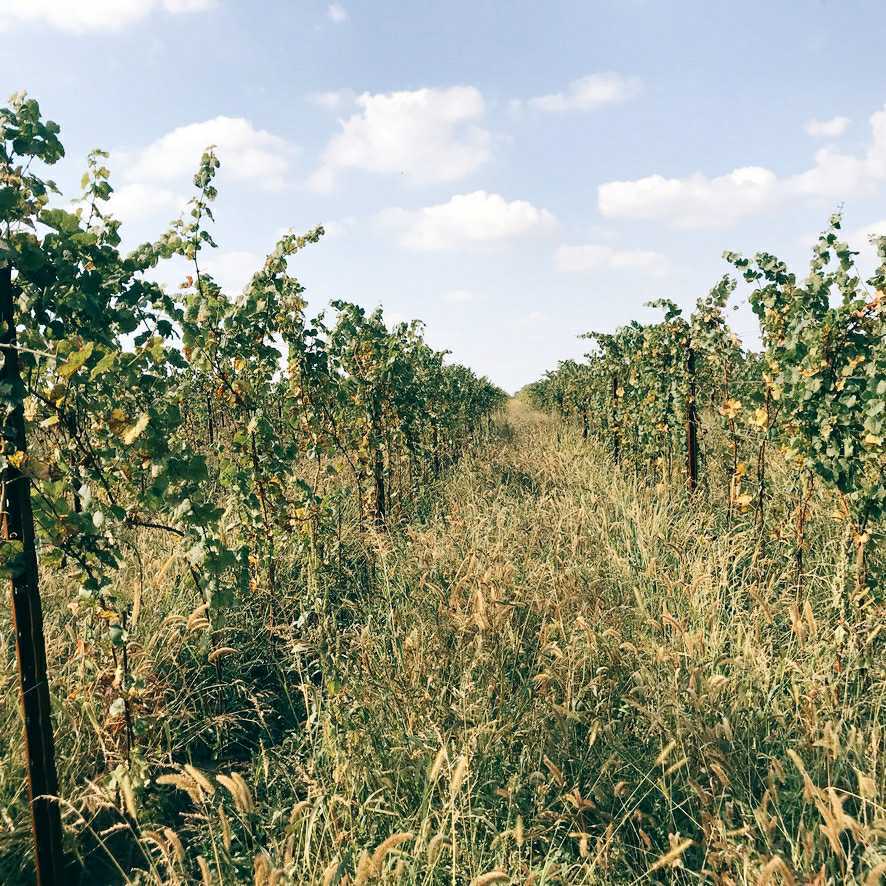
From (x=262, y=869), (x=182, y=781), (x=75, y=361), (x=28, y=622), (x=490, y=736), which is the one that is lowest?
(x=490, y=736)

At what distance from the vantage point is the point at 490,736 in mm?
2762

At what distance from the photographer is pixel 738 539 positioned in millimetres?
5434

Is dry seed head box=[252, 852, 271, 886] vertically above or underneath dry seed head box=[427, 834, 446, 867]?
above

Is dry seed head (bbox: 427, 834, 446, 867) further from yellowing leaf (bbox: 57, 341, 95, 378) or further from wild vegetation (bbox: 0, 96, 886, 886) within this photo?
yellowing leaf (bbox: 57, 341, 95, 378)

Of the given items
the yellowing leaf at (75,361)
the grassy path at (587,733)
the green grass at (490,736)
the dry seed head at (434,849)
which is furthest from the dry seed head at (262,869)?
the yellowing leaf at (75,361)

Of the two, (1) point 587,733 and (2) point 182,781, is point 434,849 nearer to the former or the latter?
(2) point 182,781

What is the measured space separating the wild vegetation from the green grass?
24 millimetres

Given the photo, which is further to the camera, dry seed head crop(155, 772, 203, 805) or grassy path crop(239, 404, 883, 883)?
grassy path crop(239, 404, 883, 883)

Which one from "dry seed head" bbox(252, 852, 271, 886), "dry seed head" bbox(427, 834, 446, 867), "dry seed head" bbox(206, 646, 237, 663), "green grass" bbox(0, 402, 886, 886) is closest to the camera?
"dry seed head" bbox(252, 852, 271, 886)

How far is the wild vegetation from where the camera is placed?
2188 millimetres

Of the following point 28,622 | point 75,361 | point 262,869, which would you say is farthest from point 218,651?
point 75,361

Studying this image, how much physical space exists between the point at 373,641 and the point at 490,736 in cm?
101

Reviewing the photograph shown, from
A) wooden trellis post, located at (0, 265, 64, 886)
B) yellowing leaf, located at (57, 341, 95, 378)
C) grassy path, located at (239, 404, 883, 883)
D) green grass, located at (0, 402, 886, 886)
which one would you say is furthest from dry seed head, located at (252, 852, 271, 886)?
yellowing leaf, located at (57, 341, 95, 378)

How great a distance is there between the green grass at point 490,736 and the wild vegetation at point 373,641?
24 millimetres
